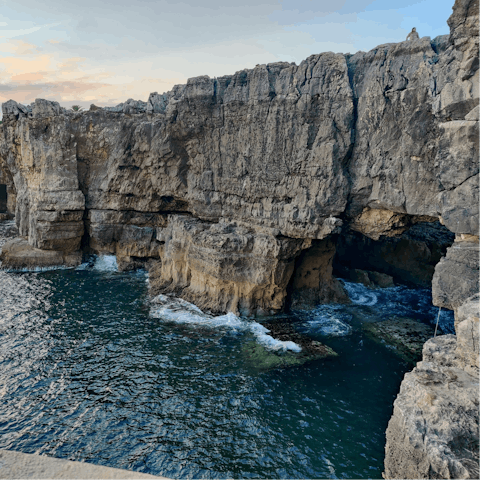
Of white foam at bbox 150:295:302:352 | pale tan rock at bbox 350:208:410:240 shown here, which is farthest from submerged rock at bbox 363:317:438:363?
pale tan rock at bbox 350:208:410:240

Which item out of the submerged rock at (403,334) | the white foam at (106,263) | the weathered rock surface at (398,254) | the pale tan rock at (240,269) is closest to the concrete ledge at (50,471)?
the submerged rock at (403,334)

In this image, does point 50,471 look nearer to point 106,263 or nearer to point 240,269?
point 240,269

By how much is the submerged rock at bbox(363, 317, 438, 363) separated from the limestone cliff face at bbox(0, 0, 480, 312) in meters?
5.32

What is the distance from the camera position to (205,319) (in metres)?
26.5

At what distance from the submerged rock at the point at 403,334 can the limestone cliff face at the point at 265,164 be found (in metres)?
5.32

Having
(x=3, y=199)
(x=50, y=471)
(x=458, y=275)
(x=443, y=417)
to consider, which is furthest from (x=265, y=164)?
(x=3, y=199)

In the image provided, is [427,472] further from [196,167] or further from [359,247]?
[359,247]

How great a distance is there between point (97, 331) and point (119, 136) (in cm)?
1931

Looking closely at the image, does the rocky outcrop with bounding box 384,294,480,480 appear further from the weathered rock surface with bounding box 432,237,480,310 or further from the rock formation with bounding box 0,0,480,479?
the weathered rock surface with bounding box 432,237,480,310

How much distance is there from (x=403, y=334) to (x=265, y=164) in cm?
1445

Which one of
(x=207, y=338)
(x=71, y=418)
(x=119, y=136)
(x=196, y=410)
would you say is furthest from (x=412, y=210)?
(x=119, y=136)

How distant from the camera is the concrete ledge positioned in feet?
16.1

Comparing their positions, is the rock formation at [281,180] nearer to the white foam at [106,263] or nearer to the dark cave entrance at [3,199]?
the white foam at [106,263]

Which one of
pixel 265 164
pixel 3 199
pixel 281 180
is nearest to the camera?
pixel 281 180
